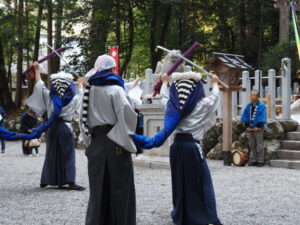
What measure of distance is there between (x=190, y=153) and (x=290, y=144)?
25.8 ft

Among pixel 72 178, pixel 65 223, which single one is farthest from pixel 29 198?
pixel 65 223

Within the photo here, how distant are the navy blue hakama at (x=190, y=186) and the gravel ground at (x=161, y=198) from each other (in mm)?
524

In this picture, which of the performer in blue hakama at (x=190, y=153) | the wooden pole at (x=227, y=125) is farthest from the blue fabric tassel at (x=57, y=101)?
the wooden pole at (x=227, y=125)

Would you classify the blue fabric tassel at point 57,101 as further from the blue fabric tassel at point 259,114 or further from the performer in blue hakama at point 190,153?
the blue fabric tassel at point 259,114

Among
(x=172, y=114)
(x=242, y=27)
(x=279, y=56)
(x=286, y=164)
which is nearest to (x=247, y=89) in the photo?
(x=286, y=164)

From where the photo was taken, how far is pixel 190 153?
5656 mm

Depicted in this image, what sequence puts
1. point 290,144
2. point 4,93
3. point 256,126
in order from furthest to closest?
point 4,93, point 290,144, point 256,126

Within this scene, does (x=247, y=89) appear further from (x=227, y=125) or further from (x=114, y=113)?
(x=114, y=113)

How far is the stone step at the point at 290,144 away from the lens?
12.7 meters

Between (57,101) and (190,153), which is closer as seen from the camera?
(190,153)

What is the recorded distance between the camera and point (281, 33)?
75.5 feet

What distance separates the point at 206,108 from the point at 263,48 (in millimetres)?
21335

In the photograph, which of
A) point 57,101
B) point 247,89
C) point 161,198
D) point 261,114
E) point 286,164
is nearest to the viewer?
point 161,198

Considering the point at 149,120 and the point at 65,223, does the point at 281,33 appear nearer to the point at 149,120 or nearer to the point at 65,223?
the point at 149,120
